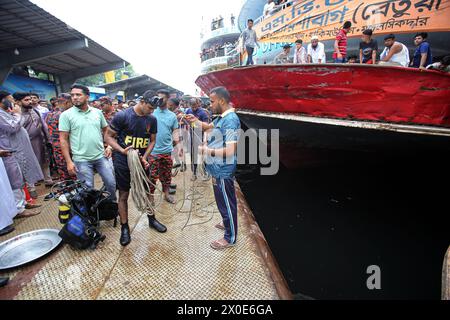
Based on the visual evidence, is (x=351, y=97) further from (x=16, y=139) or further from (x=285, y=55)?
(x=16, y=139)

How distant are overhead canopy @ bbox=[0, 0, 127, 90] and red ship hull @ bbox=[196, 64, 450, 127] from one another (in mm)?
6324

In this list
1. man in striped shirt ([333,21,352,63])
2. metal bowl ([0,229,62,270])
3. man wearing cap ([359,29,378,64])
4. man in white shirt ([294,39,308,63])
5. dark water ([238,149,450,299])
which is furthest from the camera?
man in white shirt ([294,39,308,63])

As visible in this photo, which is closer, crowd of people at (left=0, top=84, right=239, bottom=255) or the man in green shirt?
crowd of people at (left=0, top=84, right=239, bottom=255)

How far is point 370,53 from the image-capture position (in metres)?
4.41

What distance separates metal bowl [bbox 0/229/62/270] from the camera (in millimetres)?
2318

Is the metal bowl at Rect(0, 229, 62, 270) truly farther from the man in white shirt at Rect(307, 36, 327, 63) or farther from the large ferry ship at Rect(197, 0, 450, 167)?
the man in white shirt at Rect(307, 36, 327, 63)

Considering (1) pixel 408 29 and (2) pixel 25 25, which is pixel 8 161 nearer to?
(2) pixel 25 25

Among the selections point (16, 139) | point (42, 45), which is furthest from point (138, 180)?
point (42, 45)

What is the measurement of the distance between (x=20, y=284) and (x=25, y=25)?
770cm

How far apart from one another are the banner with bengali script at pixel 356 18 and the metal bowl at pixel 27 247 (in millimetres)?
6373

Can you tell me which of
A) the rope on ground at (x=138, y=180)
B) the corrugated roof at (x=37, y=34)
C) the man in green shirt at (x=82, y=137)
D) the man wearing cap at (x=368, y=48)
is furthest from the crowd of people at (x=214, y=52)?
the rope on ground at (x=138, y=180)

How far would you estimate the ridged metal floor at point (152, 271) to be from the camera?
196 centimetres

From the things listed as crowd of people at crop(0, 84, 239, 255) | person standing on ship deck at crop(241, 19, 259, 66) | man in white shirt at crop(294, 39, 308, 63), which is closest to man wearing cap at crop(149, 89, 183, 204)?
crowd of people at crop(0, 84, 239, 255)
